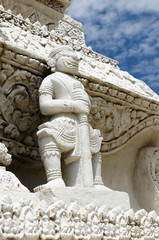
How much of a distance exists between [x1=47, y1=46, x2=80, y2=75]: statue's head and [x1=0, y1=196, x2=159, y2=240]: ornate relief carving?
5.48ft

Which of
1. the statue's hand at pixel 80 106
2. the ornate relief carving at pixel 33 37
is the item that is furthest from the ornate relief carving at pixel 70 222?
the ornate relief carving at pixel 33 37

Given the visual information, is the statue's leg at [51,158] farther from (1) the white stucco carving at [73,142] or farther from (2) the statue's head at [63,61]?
(2) the statue's head at [63,61]

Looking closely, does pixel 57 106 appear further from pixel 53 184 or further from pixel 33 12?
pixel 33 12

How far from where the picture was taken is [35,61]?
4.27 m

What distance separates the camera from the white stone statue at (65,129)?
361cm

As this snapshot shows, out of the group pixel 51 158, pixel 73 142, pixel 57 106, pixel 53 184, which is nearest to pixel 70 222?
pixel 53 184

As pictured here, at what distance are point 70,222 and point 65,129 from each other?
109 centimetres

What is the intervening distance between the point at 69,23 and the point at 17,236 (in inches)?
353

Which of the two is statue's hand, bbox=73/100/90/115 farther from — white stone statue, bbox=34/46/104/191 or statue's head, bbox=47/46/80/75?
statue's head, bbox=47/46/80/75

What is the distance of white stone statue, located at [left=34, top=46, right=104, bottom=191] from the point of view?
3611 millimetres

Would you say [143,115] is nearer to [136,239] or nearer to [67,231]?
[136,239]

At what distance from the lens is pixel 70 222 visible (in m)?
2.91

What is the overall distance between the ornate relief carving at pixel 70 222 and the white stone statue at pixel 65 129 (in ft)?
1.50

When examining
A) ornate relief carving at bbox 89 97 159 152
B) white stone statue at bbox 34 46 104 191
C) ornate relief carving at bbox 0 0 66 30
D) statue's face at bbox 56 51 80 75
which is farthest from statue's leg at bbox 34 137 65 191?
ornate relief carving at bbox 0 0 66 30
